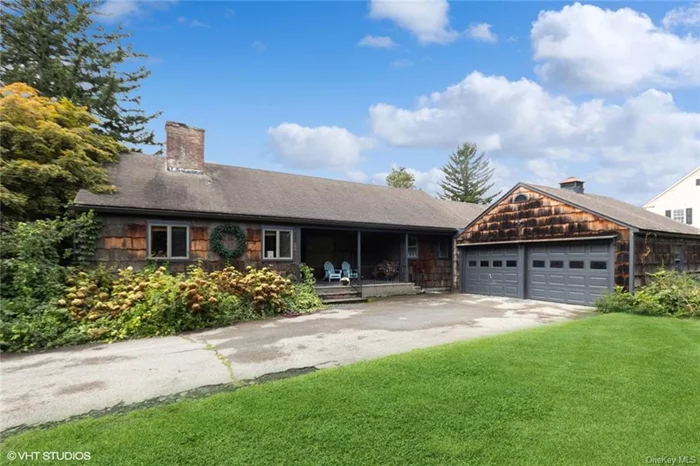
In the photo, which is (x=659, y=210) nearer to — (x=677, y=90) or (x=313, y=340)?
(x=677, y=90)

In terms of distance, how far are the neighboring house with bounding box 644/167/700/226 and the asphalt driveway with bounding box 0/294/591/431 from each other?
23526 mm

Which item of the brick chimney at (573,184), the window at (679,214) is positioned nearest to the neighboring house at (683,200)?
the window at (679,214)

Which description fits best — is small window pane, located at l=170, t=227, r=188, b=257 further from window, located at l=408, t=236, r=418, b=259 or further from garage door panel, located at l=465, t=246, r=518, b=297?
garage door panel, located at l=465, t=246, r=518, b=297

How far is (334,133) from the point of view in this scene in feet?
82.3

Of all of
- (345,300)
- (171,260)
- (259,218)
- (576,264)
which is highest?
(259,218)

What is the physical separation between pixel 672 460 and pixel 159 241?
452 inches

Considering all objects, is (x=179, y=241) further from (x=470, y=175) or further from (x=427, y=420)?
(x=470, y=175)

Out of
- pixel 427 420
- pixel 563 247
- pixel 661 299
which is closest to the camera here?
pixel 427 420

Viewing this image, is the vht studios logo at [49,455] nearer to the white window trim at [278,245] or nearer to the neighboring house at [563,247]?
the white window trim at [278,245]

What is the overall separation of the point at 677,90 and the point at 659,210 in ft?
62.7

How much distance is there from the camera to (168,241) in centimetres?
1073

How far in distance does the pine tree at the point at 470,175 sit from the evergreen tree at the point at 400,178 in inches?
201

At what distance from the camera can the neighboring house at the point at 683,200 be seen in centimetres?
2464

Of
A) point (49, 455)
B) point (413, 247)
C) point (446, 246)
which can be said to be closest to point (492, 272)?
point (446, 246)
